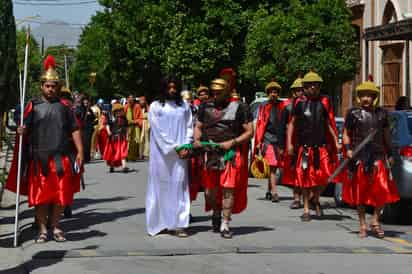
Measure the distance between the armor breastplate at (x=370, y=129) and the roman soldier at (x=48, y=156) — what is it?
122 inches

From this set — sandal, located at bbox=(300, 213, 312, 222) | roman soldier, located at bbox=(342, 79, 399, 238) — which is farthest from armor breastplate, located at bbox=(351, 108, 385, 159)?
sandal, located at bbox=(300, 213, 312, 222)

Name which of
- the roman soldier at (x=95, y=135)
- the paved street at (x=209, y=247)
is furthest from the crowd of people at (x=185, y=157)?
the roman soldier at (x=95, y=135)

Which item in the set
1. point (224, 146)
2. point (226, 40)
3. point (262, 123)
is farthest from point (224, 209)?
point (226, 40)

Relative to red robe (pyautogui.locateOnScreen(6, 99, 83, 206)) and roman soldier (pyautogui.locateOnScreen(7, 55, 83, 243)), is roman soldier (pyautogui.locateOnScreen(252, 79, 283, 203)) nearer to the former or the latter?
roman soldier (pyautogui.locateOnScreen(7, 55, 83, 243))

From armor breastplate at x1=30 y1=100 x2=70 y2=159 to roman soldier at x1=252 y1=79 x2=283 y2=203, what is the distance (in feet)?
18.9

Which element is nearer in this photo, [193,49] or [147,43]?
[193,49]

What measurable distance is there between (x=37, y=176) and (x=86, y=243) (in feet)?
2.87

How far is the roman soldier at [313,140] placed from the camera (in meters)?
12.9

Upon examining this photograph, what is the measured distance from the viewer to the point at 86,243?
34.6ft

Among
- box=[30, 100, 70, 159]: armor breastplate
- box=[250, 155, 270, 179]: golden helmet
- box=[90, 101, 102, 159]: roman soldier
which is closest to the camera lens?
box=[30, 100, 70, 159]: armor breastplate

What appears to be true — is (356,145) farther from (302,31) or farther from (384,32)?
(302,31)

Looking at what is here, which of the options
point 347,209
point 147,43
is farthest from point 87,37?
point 347,209

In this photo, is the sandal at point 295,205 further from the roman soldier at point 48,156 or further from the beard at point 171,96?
the roman soldier at point 48,156

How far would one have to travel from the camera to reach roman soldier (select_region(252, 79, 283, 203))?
15883mm
